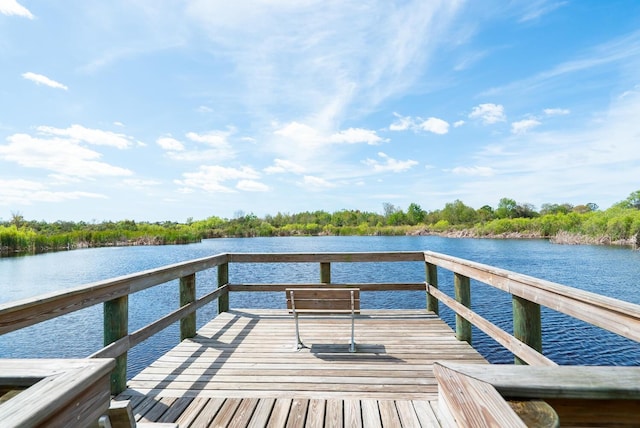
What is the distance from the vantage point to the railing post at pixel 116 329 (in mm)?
2875

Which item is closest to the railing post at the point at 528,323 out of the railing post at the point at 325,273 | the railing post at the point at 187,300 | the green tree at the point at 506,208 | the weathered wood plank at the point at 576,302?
the weathered wood plank at the point at 576,302

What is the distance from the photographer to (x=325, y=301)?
3.84 metres

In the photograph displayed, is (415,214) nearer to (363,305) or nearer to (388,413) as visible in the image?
(363,305)

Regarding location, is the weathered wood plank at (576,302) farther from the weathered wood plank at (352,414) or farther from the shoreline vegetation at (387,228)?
the shoreline vegetation at (387,228)

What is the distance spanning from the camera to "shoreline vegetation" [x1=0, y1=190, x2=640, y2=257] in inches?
1319

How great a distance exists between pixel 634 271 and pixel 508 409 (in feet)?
73.4

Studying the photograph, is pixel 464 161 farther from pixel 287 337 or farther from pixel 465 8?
pixel 287 337

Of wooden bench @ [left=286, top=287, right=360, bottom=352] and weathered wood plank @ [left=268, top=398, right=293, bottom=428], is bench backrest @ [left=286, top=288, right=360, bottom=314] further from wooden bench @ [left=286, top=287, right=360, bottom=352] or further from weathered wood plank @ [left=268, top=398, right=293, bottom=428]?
weathered wood plank @ [left=268, top=398, right=293, bottom=428]

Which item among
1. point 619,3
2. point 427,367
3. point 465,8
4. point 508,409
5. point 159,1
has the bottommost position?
Answer: point 427,367

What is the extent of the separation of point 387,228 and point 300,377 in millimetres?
64110

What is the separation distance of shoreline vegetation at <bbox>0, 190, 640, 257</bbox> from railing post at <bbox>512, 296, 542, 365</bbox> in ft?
114

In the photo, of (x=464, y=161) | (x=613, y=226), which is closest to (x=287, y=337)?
(x=613, y=226)

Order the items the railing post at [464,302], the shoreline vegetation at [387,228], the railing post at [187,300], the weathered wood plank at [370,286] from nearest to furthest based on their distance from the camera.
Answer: the railing post at [464,302]
the railing post at [187,300]
the weathered wood plank at [370,286]
the shoreline vegetation at [387,228]

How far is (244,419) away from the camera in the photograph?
7.91 feet
